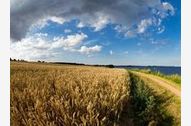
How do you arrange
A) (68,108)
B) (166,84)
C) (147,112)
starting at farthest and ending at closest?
(166,84) → (147,112) → (68,108)

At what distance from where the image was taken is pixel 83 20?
229 inches

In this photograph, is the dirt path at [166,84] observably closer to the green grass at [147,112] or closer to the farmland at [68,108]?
the green grass at [147,112]

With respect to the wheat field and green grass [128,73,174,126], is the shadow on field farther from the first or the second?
the wheat field

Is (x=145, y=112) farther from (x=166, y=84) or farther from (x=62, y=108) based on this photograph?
(x=166, y=84)

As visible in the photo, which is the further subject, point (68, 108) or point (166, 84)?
point (166, 84)

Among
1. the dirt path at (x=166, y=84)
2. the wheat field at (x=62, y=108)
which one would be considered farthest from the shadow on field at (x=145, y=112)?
the wheat field at (x=62, y=108)

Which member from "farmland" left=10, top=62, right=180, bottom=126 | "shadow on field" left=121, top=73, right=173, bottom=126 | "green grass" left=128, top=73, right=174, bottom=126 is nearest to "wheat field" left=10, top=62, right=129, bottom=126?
"farmland" left=10, top=62, right=180, bottom=126

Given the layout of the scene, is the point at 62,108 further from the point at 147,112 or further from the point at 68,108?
the point at 147,112

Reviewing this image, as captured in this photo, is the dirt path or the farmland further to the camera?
the dirt path

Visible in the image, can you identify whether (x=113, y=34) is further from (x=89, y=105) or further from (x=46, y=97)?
(x=89, y=105)

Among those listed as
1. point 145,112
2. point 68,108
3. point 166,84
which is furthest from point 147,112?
point 166,84

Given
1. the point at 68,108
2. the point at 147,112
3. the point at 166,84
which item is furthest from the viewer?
the point at 166,84

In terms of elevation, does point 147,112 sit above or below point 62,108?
below
